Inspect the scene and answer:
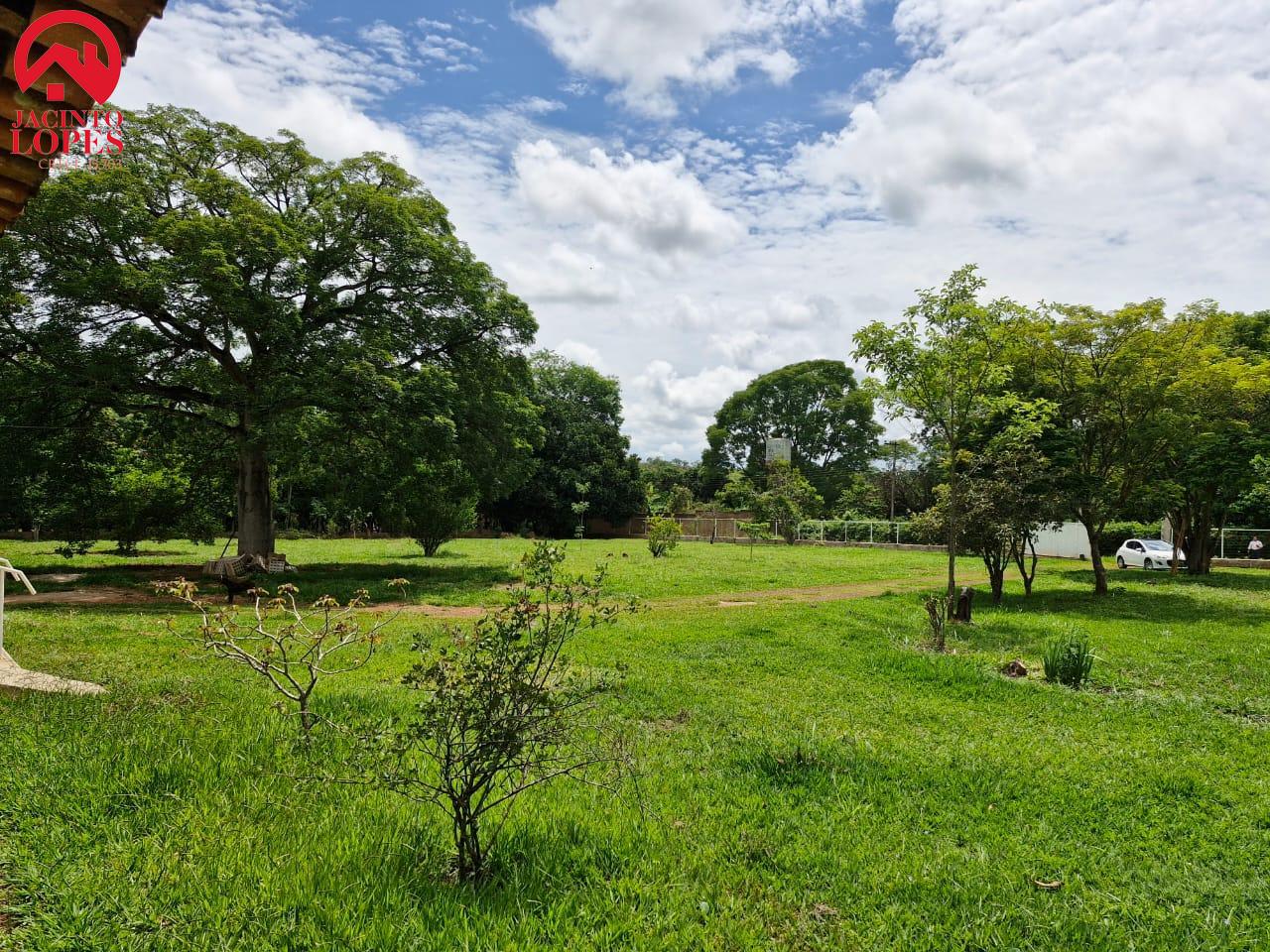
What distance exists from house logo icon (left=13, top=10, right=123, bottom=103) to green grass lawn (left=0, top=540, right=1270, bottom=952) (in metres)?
2.49

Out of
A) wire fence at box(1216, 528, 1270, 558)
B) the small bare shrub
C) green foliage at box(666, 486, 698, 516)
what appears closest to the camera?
the small bare shrub

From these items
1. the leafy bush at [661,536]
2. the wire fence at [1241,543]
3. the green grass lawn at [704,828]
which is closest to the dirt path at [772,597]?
the green grass lawn at [704,828]

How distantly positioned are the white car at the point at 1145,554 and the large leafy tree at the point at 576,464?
24.9m

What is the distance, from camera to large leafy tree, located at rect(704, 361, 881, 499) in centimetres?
4616

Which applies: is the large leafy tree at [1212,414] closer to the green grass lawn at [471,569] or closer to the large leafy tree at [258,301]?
the green grass lawn at [471,569]

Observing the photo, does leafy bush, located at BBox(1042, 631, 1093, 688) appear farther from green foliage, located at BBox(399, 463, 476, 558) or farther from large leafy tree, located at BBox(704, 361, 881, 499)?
large leafy tree, located at BBox(704, 361, 881, 499)

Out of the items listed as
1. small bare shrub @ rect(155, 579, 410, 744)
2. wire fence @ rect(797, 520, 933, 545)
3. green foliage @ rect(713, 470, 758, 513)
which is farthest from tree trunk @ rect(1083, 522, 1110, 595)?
green foliage @ rect(713, 470, 758, 513)

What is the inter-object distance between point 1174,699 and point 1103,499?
30.0 feet

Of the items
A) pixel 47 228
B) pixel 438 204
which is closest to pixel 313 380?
pixel 47 228

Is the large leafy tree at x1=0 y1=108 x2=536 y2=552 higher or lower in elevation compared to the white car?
higher

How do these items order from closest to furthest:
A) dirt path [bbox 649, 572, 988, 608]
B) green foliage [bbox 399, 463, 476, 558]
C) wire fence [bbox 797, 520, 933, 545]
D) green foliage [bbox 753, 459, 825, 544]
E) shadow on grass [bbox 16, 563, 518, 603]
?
shadow on grass [bbox 16, 563, 518, 603] → dirt path [bbox 649, 572, 988, 608] → green foliage [bbox 399, 463, 476, 558] → green foliage [bbox 753, 459, 825, 544] → wire fence [bbox 797, 520, 933, 545]

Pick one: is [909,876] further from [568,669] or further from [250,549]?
[250,549]

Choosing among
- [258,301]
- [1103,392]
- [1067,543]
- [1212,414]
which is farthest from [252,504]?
[1067,543]

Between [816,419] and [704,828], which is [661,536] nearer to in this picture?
[704,828]
